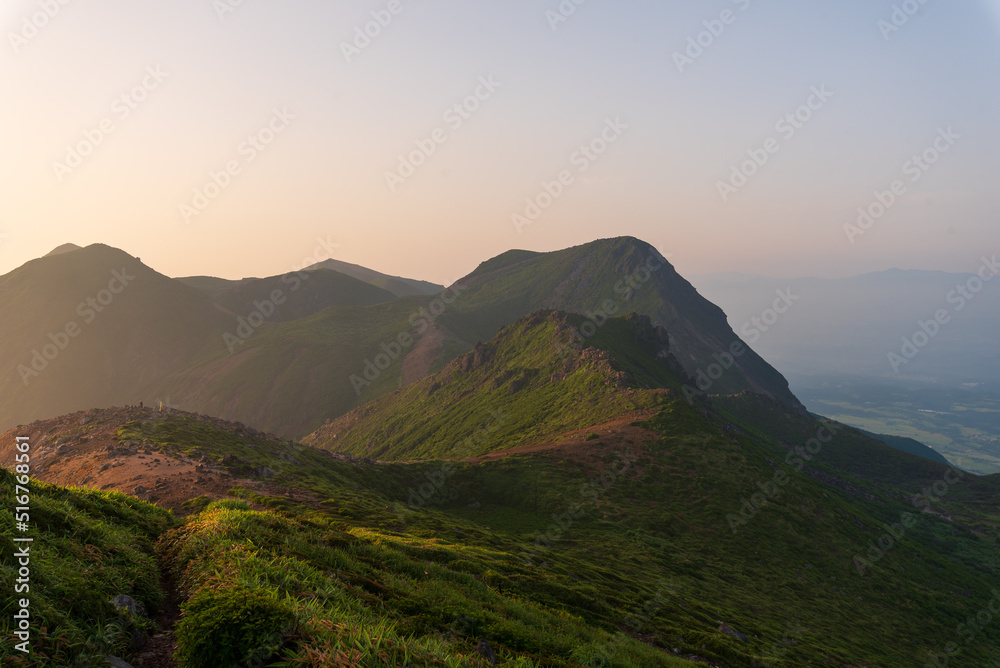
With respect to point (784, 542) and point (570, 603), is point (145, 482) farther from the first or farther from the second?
point (784, 542)

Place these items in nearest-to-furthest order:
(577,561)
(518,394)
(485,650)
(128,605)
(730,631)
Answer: (128,605)
(485,650)
(730,631)
(577,561)
(518,394)

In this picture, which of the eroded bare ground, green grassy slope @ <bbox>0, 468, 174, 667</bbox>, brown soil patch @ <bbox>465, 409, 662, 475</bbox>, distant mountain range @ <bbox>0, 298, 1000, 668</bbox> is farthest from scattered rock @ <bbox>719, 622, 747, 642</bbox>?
brown soil patch @ <bbox>465, 409, 662, 475</bbox>

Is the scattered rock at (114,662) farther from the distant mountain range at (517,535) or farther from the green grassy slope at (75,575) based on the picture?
the distant mountain range at (517,535)

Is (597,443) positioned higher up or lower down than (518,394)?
lower down

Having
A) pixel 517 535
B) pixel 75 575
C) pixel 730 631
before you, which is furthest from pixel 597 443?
pixel 75 575

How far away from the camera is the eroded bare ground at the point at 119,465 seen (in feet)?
117

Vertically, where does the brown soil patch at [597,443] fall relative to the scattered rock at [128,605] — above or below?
below

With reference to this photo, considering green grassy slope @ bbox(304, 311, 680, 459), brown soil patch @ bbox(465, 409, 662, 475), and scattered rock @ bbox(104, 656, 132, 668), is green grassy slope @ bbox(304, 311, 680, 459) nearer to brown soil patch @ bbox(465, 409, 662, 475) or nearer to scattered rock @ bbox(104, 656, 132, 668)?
brown soil patch @ bbox(465, 409, 662, 475)

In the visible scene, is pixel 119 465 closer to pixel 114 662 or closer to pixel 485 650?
pixel 114 662

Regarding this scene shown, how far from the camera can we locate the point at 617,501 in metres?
71.3

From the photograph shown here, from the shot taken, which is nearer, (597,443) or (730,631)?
(730,631)

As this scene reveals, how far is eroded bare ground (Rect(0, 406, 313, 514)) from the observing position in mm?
35594

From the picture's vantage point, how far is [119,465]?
135 ft

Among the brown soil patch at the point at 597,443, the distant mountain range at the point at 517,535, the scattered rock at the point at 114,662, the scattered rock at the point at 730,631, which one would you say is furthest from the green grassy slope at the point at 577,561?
the scattered rock at the point at 114,662
